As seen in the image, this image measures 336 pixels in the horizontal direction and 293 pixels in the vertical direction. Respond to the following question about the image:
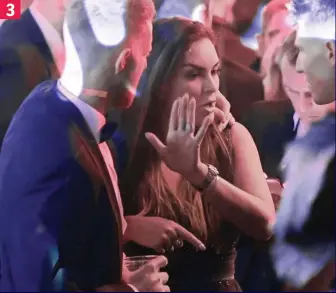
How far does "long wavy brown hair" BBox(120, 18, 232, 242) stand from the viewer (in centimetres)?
146

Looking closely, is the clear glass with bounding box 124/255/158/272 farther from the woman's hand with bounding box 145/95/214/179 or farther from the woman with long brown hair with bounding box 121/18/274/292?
the woman's hand with bounding box 145/95/214/179

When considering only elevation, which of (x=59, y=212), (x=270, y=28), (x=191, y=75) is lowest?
(x=59, y=212)

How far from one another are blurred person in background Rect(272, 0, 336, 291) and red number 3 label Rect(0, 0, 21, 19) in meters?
0.80

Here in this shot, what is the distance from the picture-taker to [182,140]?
1.44m

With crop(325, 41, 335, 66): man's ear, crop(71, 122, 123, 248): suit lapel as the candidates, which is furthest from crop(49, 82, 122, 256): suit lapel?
crop(325, 41, 335, 66): man's ear

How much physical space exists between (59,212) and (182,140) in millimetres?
386

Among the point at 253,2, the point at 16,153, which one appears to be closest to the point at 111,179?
the point at 16,153

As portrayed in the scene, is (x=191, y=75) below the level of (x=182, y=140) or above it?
above

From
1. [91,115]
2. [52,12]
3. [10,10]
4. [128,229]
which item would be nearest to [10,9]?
[10,10]

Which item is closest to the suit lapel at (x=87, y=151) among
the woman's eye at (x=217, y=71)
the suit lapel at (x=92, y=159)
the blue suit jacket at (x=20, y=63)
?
the suit lapel at (x=92, y=159)

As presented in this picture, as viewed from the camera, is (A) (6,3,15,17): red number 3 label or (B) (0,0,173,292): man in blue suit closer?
(B) (0,0,173,292): man in blue suit

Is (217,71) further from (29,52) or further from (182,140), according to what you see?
(29,52)

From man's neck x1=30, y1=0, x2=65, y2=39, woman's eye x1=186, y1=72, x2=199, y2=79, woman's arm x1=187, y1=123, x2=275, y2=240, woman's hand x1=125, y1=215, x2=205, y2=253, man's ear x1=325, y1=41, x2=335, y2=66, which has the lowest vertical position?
woman's hand x1=125, y1=215, x2=205, y2=253

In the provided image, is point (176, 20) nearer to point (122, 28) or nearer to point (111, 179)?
point (122, 28)
